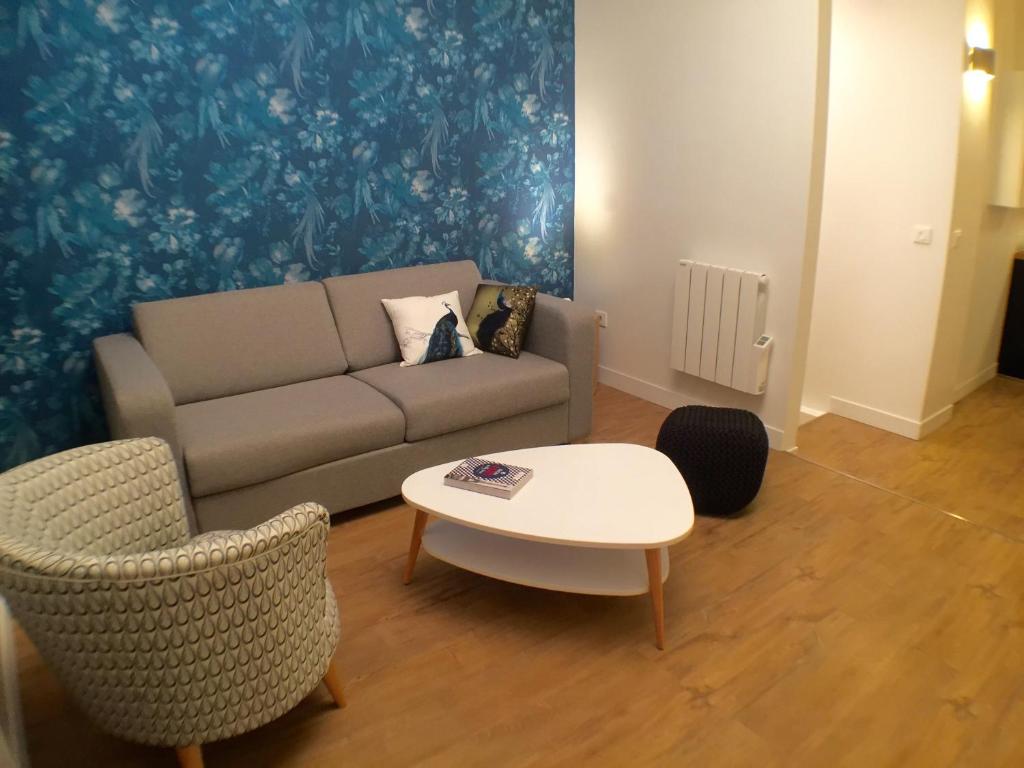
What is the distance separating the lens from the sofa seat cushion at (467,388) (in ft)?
10.2

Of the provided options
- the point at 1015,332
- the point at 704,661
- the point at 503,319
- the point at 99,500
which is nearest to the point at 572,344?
the point at 503,319

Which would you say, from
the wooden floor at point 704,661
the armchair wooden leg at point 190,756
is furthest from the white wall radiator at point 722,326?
the armchair wooden leg at point 190,756

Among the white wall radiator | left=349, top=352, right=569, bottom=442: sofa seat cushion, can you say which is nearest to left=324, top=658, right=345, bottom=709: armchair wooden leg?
left=349, top=352, right=569, bottom=442: sofa seat cushion

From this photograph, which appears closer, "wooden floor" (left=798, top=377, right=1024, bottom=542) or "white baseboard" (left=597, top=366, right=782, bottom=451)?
"wooden floor" (left=798, top=377, right=1024, bottom=542)

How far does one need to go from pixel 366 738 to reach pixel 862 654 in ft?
4.98

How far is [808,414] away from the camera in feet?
13.5

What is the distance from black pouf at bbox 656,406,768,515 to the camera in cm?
290

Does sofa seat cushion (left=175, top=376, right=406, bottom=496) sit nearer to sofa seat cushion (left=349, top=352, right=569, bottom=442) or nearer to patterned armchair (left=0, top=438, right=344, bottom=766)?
sofa seat cushion (left=349, top=352, right=569, bottom=442)

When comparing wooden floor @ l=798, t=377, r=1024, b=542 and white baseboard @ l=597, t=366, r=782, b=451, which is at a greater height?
white baseboard @ l=597, t=366, r=782, b=451

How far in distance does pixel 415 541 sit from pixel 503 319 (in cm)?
143

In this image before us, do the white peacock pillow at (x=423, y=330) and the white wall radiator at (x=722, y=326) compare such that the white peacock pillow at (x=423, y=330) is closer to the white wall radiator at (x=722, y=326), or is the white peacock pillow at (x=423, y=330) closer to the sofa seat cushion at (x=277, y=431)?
the sofa seat cushion at (x=277, y=431)

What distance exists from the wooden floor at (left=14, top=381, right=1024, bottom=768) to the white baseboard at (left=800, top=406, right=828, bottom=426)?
0.93 m

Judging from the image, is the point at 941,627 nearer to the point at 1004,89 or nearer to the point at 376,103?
the point at 1004,89

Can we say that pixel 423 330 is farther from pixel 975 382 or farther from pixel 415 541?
pixel 975 382
